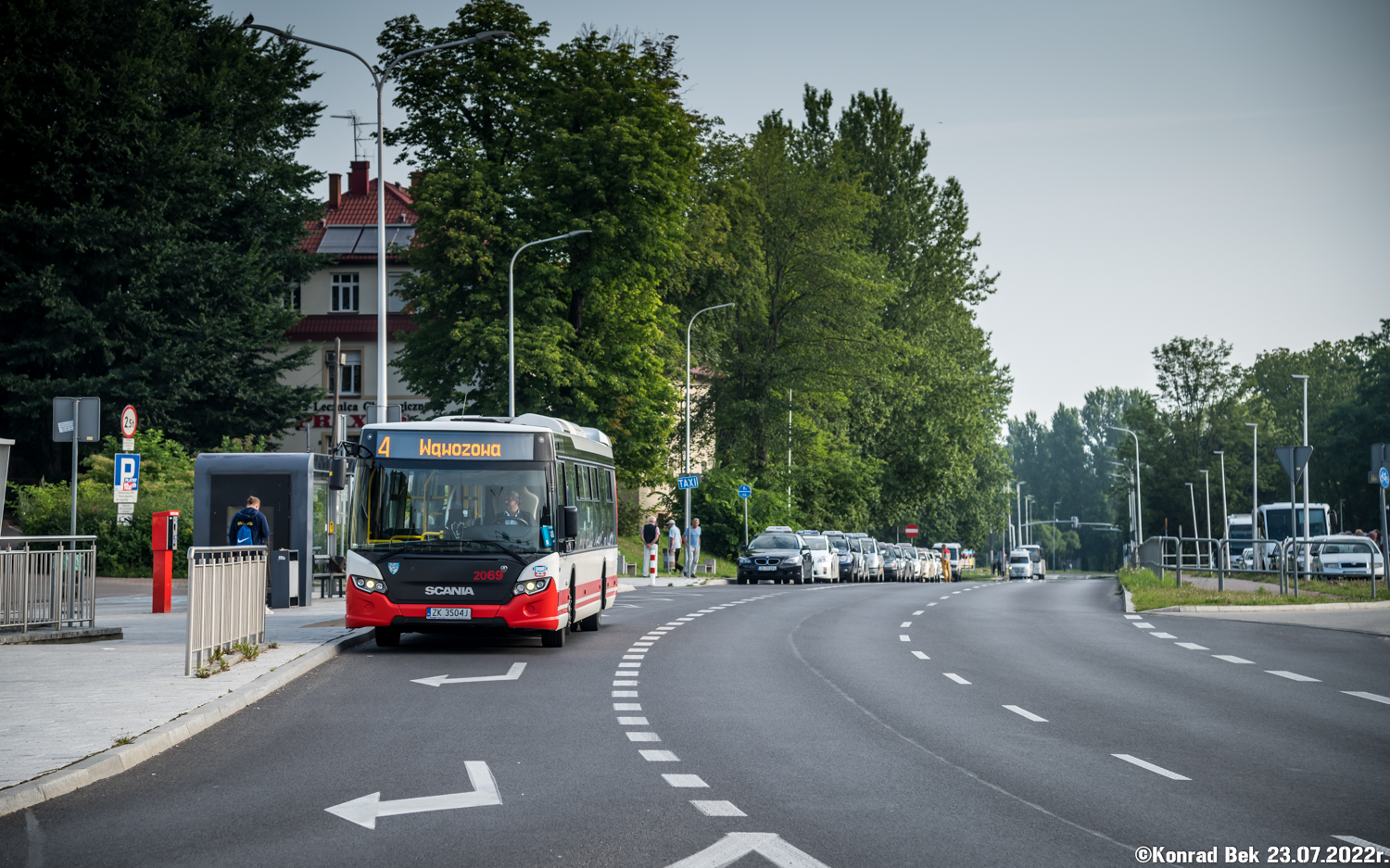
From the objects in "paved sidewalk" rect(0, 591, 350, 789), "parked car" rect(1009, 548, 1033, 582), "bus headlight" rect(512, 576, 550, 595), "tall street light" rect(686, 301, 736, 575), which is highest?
"tall street light" rect(686, 301, 736, 575)

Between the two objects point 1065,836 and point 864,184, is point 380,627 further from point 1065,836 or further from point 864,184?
point 864,184

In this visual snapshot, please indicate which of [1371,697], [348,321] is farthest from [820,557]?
[1371,697]

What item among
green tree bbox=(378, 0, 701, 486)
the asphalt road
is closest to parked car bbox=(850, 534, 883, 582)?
green tree bbox=(378, 0, 701, 486)

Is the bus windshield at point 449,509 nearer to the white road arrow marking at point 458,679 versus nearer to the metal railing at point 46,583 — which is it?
the white road arrow marking at point 458,679

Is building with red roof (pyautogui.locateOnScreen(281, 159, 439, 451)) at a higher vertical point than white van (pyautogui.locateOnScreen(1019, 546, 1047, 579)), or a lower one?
higher

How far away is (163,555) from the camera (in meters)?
23.7

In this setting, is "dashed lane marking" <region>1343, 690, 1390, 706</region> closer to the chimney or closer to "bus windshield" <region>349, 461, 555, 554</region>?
"bus windshield" <region>349, 461, 555, 554</region>

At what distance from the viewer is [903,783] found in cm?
885

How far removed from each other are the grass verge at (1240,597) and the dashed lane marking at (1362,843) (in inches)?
844

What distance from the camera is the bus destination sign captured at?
60.6 feet

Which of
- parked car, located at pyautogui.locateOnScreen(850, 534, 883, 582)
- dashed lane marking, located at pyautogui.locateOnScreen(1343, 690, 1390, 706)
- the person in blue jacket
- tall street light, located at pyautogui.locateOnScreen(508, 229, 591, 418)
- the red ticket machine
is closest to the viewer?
dashed lane marking, located at pyautogui.locateOnScreen(1343, 690, 1390, 706)

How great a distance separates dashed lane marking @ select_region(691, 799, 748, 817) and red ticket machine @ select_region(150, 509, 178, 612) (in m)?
16.6

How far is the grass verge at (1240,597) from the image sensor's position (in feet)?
92.3

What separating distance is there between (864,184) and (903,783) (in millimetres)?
62139
